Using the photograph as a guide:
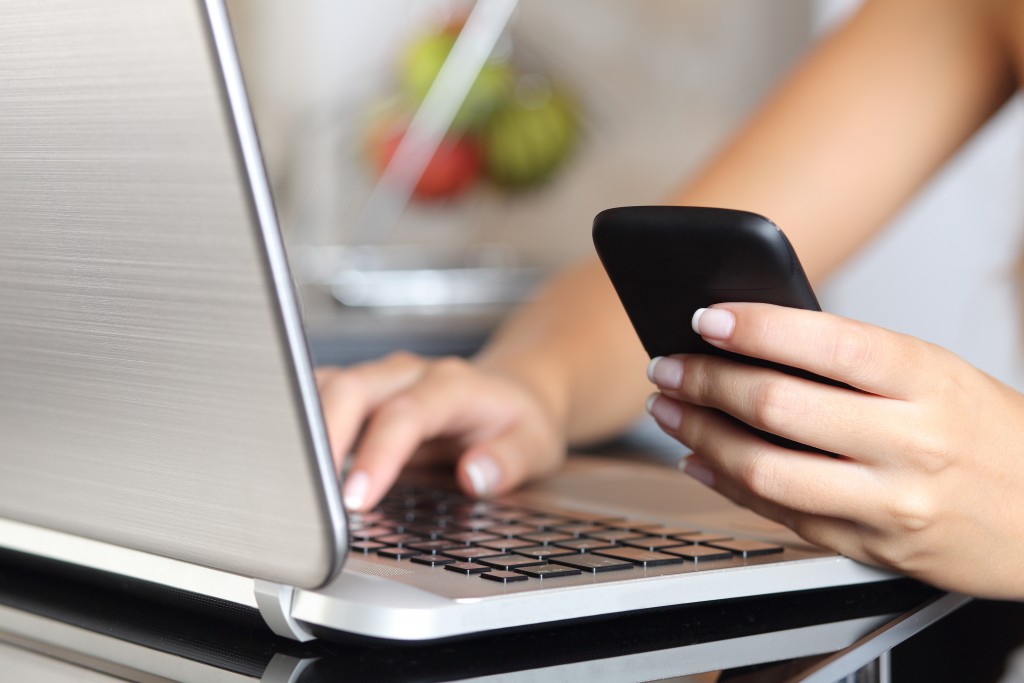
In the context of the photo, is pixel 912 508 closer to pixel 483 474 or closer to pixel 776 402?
pixel 776 402

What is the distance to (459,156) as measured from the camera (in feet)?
5.14

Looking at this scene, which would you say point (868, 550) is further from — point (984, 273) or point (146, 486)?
point (984, 273)

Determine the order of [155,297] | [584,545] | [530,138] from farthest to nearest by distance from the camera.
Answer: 1. [530,138]
2. [584,545]
3. [155,297]

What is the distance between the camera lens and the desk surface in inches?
12.4

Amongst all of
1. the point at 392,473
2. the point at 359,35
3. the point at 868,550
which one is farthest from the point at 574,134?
the point at 868,550

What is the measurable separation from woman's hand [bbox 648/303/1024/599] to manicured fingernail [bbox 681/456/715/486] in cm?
2

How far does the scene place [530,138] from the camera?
1511 mm

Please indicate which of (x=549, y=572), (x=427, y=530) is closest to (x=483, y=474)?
(x=427, y=530)

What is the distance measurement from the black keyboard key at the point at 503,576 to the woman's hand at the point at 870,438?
9 centimetres

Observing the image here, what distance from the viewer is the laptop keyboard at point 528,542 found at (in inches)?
13.8

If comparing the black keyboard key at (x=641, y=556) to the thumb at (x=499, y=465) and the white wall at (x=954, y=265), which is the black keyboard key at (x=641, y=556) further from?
the white wall at (x=954, y=265)

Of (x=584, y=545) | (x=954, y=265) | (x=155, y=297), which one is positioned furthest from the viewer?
(x=954, y=265)

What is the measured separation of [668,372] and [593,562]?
2.7 inches

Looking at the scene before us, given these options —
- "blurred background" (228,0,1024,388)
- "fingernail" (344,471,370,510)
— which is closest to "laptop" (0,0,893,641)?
"fingernail" (344,471,370,510)
